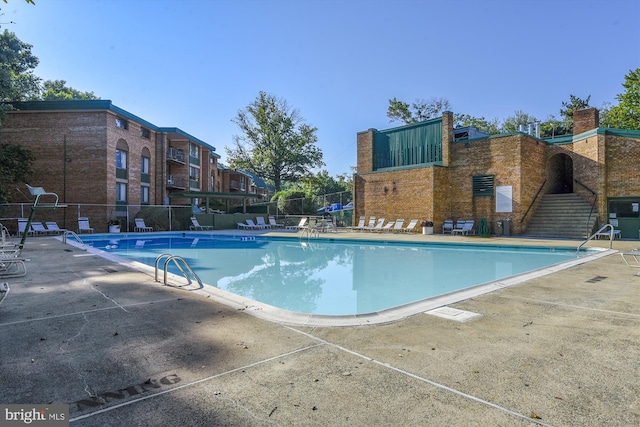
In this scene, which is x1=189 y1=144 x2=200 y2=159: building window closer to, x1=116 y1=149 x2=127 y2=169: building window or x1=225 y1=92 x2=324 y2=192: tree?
x1=225 y1=92 x2=324 y2=192: tree

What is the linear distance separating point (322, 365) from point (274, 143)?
35400 millimetres

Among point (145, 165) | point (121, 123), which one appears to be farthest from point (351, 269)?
point (145, 165)

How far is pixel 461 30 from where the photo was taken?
13.7 metres

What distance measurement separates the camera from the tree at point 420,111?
35.5 m

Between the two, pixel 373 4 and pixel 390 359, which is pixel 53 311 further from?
pixel 373 4

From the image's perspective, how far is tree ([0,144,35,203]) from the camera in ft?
64.1

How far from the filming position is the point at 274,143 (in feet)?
121

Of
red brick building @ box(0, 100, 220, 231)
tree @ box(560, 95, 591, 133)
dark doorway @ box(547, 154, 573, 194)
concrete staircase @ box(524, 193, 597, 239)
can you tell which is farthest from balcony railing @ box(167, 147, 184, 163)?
tree @ box(560, 95, 591, 133)

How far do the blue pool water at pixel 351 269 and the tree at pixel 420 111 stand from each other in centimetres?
2322

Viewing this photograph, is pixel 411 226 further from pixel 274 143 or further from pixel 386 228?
pixel 274 143

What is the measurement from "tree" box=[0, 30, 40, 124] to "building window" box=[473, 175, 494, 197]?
78.3ft

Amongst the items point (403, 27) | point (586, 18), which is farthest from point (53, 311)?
point (586, 18)

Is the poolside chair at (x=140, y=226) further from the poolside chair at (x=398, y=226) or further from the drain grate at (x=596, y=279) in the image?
the drain grate at (x=596, y=279)

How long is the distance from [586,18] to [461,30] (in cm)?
395
